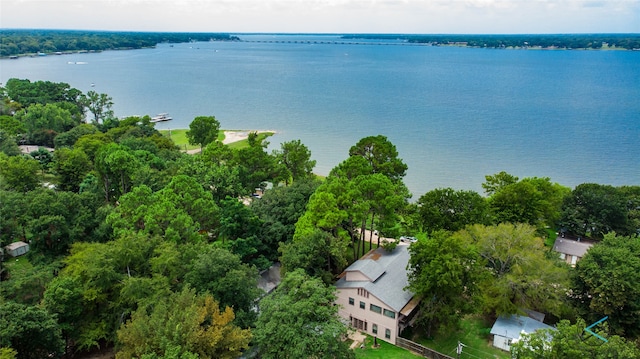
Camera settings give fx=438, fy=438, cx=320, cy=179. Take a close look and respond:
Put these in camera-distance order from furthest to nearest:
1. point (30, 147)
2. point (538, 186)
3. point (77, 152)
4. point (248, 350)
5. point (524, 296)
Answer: point (30, 147) → point (77, 152) → point (538, 186) → point (524, 296) → point (248, 350)

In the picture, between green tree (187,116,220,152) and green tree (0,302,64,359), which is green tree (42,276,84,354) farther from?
green tree (187,116,220,152)

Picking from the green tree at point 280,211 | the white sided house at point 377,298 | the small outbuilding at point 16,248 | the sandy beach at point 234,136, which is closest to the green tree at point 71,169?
the small outbuilding at point 16,248

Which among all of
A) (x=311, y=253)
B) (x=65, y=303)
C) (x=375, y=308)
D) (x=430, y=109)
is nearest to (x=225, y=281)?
(x=311, y=253)

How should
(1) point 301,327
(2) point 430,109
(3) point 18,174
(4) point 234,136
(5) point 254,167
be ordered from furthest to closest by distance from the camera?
(2) point 430,109, (4) point 234,136, (5) point 254,167, (3) point 18,174, (1) point 301,327

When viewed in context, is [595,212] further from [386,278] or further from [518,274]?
[386,278]

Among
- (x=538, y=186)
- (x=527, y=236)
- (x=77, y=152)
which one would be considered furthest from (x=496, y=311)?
(x=77, y=152)

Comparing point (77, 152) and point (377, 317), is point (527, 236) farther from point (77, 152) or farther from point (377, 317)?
point (77, 152)

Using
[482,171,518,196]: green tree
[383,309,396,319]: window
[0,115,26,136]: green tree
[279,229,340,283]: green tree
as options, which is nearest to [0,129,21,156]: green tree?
[0,115,26,136]: green tree
